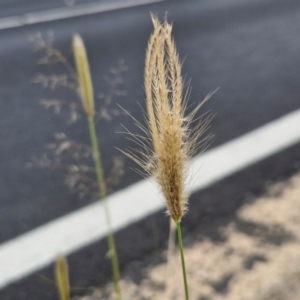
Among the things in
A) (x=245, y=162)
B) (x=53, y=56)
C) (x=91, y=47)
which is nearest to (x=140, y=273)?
→ (x=245, y=162)

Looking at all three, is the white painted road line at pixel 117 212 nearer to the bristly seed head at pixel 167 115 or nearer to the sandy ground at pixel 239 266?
the sandy ground at pixel 239 266

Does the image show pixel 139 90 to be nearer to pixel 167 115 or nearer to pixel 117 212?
pixel 117 212

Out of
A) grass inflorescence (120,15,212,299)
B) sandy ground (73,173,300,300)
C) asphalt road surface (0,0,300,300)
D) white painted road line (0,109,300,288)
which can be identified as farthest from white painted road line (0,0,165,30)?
grass inflorescence (120,15,212,299)

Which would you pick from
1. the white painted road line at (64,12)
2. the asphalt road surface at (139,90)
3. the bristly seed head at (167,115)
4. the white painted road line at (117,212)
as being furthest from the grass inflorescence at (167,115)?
the white painted road line at (64,12)

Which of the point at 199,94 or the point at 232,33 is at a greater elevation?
the point at 232,33

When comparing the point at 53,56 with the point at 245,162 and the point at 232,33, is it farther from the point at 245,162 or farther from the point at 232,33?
the point at 245,162

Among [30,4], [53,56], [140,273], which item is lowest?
[140,273]
